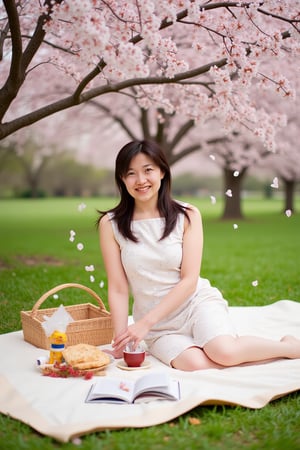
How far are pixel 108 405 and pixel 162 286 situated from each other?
3.20 feet

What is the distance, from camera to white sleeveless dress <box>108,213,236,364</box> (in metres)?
3.59

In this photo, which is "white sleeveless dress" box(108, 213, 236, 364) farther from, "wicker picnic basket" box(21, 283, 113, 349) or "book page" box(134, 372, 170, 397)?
"book page" box(134, 372, 170, 397)

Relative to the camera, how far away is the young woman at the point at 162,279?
11.3 ft

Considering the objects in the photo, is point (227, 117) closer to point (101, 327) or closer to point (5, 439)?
point (101, 327)

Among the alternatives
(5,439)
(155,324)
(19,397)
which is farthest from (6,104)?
(5,439)

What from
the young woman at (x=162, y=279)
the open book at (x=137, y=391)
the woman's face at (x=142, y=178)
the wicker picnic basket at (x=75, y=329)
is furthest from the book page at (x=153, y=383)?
the woman's face at (x=142, y=178)

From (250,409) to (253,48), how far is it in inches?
113

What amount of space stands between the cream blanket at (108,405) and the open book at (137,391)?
42 millimetres

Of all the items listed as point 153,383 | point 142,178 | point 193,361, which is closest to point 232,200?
point 142,178

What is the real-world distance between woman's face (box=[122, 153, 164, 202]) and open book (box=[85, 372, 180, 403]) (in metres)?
1.14

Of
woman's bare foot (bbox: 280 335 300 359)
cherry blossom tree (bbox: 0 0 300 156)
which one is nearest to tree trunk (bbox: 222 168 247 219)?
cherry blossom tree (bbox: 0 0 300 156)

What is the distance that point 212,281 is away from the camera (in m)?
7.20

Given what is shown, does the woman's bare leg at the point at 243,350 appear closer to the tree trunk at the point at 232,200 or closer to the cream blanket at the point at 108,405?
the cream blanket at the point at 108,405

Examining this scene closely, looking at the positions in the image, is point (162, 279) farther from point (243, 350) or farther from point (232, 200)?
point (232, 200)
